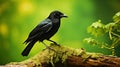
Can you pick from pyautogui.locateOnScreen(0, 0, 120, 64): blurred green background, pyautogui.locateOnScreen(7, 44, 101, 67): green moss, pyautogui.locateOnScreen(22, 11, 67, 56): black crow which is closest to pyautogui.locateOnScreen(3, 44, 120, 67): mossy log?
pyautogui.locateOnScreen(7, 44, 101, 67): green moss

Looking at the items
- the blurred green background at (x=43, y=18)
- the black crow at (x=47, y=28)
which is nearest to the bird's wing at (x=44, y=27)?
the black crow at (x=47, y=28)

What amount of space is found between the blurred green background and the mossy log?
0.68m

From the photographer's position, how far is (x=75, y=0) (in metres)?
2.98

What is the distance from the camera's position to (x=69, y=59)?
2195 millimetres

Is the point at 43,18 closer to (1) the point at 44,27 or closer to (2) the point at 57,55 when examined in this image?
(1) the point at 44,27

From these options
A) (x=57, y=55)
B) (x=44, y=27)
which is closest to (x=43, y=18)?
(x=44, y=27)

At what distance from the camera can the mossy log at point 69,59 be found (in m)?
2.16

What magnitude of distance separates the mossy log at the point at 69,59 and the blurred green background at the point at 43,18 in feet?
2.24

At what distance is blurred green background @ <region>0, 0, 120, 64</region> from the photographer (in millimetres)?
2930

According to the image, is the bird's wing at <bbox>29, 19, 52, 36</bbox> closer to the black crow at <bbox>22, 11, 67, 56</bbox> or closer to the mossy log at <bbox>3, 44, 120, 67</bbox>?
the black crow at <bbox>22, 11, 67, 56</bbox>

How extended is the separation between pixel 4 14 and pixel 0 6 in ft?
0.28

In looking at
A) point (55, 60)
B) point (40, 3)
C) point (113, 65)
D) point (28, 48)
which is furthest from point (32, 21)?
point (113, 65)

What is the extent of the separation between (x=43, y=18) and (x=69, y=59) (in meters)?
0.83

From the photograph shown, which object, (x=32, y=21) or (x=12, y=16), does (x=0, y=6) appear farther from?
(x=32, y=21)
